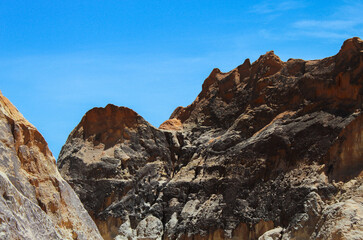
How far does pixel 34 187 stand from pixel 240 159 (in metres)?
25.3

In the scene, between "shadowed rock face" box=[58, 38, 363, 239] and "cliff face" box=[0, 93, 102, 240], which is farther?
"shadowed rock face" box=[58, 38, 363, 239]

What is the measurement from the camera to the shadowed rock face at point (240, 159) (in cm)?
3859

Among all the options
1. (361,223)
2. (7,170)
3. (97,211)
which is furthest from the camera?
(97,211)

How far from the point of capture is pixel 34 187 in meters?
22.1

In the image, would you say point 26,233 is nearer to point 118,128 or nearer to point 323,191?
point 323,191

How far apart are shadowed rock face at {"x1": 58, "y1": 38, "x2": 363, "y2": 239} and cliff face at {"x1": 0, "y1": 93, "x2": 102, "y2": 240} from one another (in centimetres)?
1293

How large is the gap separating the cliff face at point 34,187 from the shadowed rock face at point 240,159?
42.4ft

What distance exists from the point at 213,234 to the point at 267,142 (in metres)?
6.62

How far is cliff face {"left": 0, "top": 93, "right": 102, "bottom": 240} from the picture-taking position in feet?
62.8

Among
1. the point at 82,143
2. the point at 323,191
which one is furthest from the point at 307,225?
the point at 82,143

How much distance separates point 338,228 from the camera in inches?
1233

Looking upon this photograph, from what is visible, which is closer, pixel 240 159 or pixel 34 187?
pixel 34 187

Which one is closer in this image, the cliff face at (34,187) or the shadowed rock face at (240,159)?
the cliff face at (34,187)

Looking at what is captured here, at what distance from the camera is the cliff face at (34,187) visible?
19156mm
